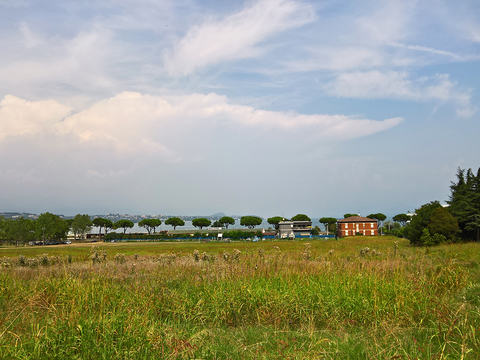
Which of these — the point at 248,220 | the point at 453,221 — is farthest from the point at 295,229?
the point at 453,221

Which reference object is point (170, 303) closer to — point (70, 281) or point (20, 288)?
point (70, 281)

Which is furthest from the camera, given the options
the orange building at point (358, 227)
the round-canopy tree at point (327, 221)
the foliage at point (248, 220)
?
the foliage at point (248, 220)

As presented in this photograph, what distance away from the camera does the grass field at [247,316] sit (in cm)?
393

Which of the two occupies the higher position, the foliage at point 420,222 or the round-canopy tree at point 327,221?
the foliage at point 420,222

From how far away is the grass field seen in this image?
3928 mm

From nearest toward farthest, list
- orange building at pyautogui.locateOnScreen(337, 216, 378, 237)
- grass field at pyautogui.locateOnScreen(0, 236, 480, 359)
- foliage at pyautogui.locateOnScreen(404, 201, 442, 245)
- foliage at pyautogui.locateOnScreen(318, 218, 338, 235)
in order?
1. grass field at pyautogui.locateOnScreen(0, 236, 480, 359)
2. foliage at pyautogui.locateOnScreen(404, 201, 442, 245)
3. orange building at pyautogui.locateOnScreen(337, 216, 378, 237)
4. foliage at pyautogui.locateOnScreen(318, 218, 338, 235)

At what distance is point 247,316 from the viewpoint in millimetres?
6074

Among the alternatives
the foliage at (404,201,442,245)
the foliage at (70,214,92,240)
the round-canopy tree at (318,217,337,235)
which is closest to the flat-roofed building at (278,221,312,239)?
the round-canopy tree at (318,217,337,235)

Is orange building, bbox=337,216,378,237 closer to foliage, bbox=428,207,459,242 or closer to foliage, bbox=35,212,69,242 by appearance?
foliage, bbox=428,207,459,242

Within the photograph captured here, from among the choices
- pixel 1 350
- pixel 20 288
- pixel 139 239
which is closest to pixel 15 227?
pixel 139 239

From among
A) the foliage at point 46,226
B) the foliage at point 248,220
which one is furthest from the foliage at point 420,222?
the foliage at point 248,220

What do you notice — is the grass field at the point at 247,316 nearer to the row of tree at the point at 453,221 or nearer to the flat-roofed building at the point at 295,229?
the row of tree at the point at 453,221

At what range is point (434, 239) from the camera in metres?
26.9

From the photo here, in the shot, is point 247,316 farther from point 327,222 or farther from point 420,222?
point 327,222
